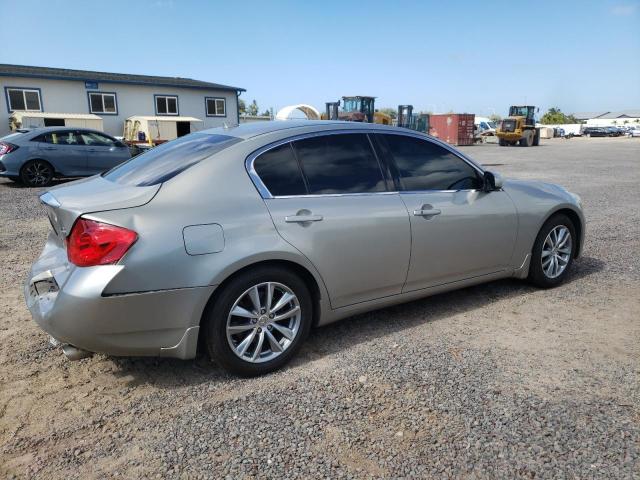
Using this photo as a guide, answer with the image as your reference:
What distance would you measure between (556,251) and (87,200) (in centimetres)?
406

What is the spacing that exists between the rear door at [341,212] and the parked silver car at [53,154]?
10746mm

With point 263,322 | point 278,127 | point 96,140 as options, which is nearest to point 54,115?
point 96,140

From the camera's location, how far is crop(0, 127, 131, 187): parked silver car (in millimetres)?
11539

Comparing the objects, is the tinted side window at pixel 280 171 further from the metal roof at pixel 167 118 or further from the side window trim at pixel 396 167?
the metal roof at pixel 167 118

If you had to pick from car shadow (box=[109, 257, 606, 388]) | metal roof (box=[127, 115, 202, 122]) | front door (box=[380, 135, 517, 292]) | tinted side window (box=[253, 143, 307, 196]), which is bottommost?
car shadow (box=[109, 257, 606, 388])

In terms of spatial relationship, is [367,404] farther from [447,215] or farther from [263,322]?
[447,215]

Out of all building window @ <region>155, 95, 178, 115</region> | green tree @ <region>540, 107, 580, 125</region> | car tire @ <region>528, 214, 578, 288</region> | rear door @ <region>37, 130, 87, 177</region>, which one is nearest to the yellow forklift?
building window @ <region>155, 95, 178, 115</region>

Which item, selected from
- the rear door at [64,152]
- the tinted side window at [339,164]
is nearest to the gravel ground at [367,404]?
the tinted side window at [339,164]

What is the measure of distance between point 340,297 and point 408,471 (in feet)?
4.33

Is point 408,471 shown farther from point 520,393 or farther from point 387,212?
point 387,212

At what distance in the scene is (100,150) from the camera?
12672mm

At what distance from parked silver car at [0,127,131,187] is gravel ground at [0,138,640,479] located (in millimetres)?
8761

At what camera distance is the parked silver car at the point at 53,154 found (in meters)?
11.5

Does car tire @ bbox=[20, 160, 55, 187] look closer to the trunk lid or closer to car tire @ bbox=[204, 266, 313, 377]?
the trunk lid
